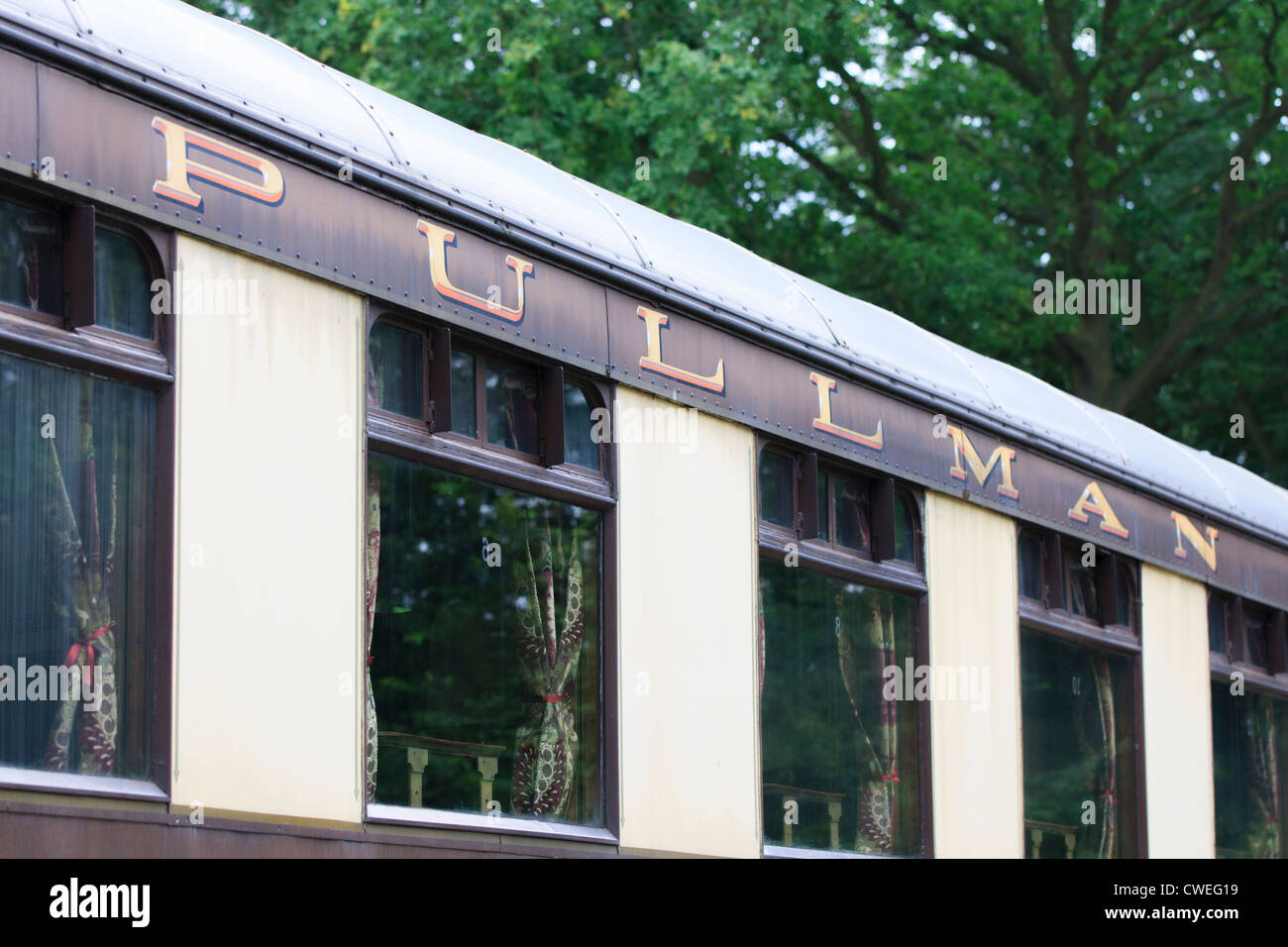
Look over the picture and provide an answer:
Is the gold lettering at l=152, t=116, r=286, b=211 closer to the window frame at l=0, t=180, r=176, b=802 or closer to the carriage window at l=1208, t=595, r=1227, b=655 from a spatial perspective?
the window frame at l=0, t=180, r=176, b=802

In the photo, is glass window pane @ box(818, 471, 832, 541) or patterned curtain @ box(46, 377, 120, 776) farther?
glass window pane @ box(818, 471, 832, 541)

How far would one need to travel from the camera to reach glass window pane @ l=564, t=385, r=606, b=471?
20.5 ft

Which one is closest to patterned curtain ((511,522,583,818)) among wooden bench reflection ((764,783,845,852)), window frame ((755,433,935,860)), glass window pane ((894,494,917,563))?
window frame ((755,433,935,860))

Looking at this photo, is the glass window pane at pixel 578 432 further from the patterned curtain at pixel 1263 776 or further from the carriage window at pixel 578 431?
the patterned curtain at pixel 1263 776

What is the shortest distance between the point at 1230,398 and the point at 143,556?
18209 millimetres

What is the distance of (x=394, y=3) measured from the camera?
17016 mm

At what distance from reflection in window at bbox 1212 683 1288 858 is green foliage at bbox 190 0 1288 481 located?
812 cm

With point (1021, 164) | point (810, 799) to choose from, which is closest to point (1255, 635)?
point (810, 799)

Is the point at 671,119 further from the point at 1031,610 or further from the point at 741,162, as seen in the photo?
the point at 1031,610

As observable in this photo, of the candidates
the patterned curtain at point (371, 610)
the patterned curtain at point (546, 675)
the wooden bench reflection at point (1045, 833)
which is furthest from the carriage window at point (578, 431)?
the wooden bench reflection at point (1045, 833)

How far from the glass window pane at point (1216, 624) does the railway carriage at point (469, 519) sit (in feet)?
3.18
